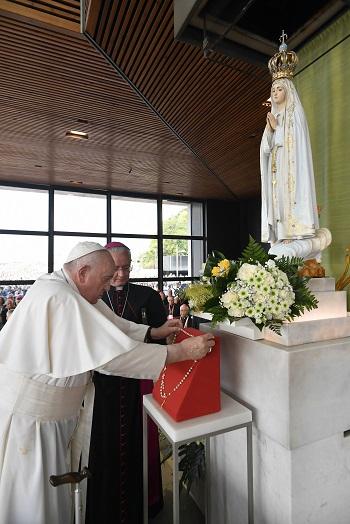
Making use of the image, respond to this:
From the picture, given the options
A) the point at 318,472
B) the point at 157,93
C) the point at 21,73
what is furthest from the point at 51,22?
the point at 318,472

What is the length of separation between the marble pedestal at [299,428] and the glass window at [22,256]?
26.3ft

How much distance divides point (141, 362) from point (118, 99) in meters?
3.63

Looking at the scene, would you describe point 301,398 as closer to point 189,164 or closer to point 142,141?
point 142,141

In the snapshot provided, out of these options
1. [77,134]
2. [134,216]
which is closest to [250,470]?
[77,134]

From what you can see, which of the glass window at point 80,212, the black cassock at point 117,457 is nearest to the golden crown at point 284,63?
the black cassock at point 117,457

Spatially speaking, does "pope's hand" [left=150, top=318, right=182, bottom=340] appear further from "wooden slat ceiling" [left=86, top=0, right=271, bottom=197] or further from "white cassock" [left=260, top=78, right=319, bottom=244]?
"wooden slat ceiling" [left=86, top=0, right=271, bottom=197]

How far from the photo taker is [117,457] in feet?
6.80

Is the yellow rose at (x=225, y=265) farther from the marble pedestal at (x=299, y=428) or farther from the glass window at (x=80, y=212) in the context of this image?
the glass window at (x=80, y=212)

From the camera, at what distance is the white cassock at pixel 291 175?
1.75 meters

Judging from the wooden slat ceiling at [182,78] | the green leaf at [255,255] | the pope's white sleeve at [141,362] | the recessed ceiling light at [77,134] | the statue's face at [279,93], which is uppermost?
the recessed ceiling light at [77,134]

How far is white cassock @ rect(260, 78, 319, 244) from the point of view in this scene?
1.75 metres

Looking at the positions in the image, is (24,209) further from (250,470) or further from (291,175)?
(250,470)

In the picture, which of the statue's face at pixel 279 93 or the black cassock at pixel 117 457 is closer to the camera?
the statue's face at pixel 279 93

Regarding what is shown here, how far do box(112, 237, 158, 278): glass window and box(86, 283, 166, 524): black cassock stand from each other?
7419mm
